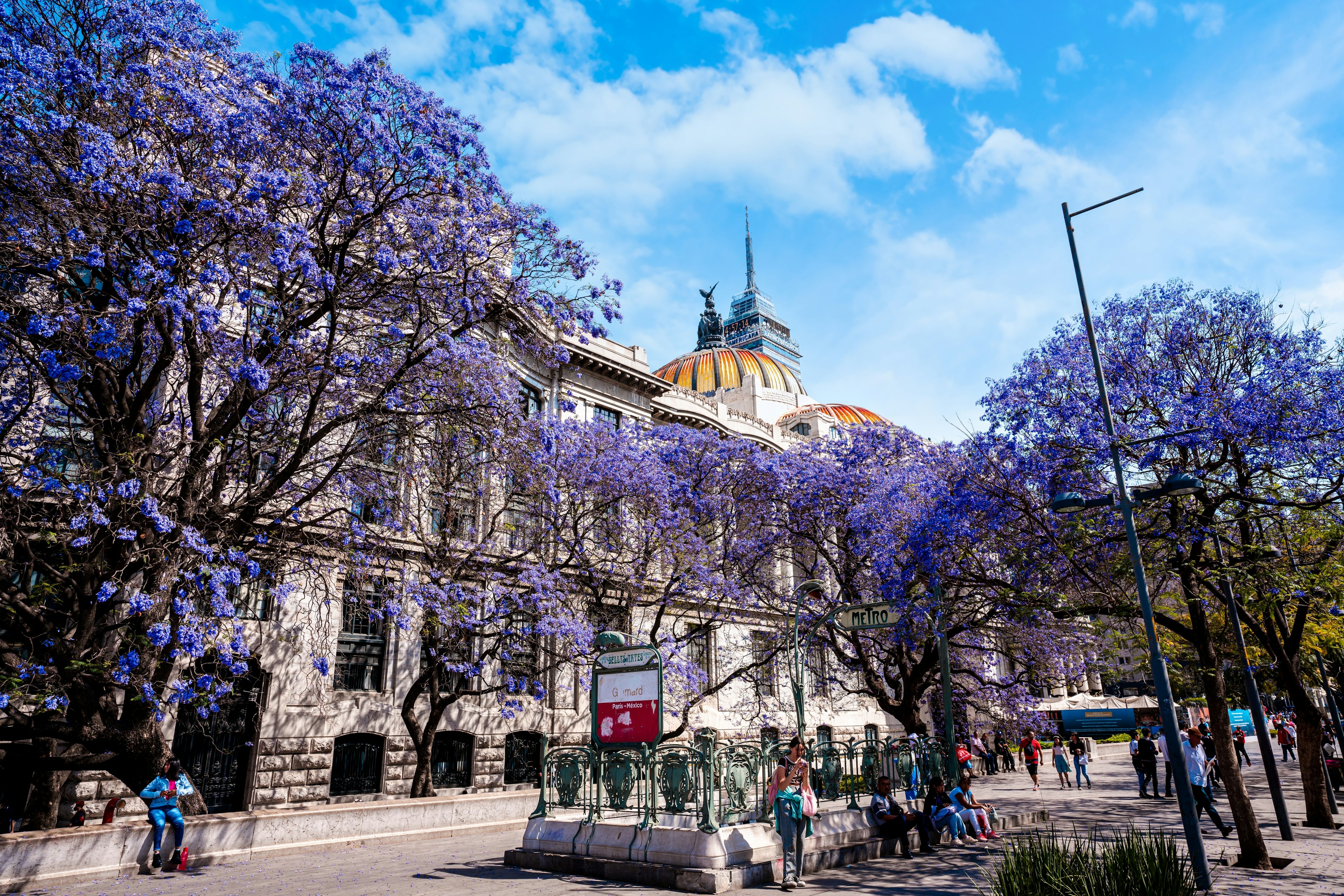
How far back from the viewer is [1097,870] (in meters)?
6.67

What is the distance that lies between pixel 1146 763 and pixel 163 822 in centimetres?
2427

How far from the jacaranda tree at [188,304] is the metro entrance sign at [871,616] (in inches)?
315

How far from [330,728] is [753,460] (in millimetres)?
15764

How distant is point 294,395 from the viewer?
15.5m

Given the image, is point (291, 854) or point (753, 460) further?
point (753, 460)

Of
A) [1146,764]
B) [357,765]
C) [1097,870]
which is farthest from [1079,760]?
[1097,870]

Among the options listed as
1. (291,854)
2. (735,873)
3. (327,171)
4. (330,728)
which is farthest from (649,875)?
(330,728)

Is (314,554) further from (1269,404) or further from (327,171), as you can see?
(1269,404)

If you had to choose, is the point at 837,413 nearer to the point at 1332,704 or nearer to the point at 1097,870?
the point at 1332,704

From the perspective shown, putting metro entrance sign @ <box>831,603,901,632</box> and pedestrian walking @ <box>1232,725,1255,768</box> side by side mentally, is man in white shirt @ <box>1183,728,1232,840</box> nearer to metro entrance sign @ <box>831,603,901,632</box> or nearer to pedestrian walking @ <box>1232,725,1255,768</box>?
metro entrance sign @ <box>831,603,901,632</box>

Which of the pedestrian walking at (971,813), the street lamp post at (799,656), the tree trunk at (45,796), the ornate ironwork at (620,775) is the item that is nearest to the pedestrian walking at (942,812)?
the pedestrian walking at (971,813)

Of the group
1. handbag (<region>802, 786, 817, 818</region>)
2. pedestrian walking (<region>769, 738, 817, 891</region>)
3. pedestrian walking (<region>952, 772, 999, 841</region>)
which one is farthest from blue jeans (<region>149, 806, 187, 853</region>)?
pedestrian walking (<region>952, 772, 999, 841</region>)

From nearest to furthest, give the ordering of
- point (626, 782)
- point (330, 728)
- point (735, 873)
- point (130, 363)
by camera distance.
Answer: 1. point (735, 873)
2. point (626, 782)
3. point (130, 363)
4. point (330, 728)

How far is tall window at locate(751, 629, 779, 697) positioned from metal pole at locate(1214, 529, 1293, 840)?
14161 mm
